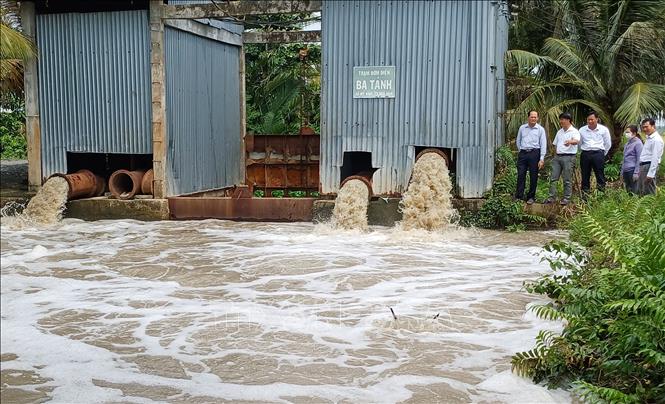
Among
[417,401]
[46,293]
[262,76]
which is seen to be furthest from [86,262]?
[262,76]

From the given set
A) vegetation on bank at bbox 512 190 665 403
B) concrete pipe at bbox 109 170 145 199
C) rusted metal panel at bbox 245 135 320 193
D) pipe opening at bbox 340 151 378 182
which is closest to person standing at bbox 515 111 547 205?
pipe opening at bbox 340 151 378 182

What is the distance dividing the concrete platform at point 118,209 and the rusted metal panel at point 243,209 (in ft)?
0.82

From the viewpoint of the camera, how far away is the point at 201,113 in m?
15.0

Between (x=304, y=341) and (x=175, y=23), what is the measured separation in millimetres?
9582

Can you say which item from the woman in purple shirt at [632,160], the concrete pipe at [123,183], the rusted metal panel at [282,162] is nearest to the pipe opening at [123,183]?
the concrete pipe at [123,183]

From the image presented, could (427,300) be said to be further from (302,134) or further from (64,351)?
(302,134)

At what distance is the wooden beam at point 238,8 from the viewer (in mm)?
12867

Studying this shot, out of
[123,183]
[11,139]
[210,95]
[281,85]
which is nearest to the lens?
[11,139]

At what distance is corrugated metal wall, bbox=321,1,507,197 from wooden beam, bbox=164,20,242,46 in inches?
117

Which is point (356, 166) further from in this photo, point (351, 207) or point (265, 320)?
point (265, 320)

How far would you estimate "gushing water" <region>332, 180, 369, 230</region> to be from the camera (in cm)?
1198

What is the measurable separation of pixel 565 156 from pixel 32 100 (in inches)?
384

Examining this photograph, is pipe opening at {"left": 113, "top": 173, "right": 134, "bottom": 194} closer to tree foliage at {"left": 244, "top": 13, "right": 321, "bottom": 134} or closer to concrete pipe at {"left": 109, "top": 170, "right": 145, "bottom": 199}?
concrete pipe at {"left": 109, "top": 170, "right": 145, "bottom": 199}

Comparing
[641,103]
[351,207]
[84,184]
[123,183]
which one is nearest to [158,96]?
[123,183]
